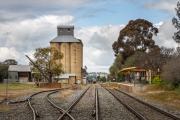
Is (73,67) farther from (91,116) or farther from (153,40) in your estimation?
(91,116)

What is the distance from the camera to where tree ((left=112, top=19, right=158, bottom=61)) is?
341 ft

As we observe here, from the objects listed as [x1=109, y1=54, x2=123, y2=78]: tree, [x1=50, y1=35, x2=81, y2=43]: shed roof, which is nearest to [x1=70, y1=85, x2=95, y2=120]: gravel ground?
[x1=109, y1=54, x2=123, y2=78]: tree

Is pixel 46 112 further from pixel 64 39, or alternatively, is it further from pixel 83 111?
pixel 64 39

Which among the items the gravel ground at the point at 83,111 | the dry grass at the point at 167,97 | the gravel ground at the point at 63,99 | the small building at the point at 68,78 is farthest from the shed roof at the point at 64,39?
the gravel ground at the point at 83,111

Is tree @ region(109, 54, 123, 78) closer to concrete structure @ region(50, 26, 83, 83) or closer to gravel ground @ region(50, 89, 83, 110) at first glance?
concrete structure @ region(50, 26, 83, 83)

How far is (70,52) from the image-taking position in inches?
7205

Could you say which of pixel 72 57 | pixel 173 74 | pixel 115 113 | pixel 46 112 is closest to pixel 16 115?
pixel 46 112

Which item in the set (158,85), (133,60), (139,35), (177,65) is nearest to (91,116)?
(177,65)

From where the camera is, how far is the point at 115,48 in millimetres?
106188

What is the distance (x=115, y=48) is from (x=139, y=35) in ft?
19.1

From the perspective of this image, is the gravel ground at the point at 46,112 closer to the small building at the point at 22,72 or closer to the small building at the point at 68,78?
the small building at the point at 68,78

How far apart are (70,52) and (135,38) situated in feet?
264

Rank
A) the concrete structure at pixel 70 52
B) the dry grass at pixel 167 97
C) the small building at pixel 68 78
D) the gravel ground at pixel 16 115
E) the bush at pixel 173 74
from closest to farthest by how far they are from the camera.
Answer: the gravel ground at pixel 16 115
the dry grass at pixel 167 97
the bush at pixel 173 74
the small building at pixel 68 78
the concrete structure at pixel 70 52

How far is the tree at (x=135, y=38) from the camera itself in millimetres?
104062
